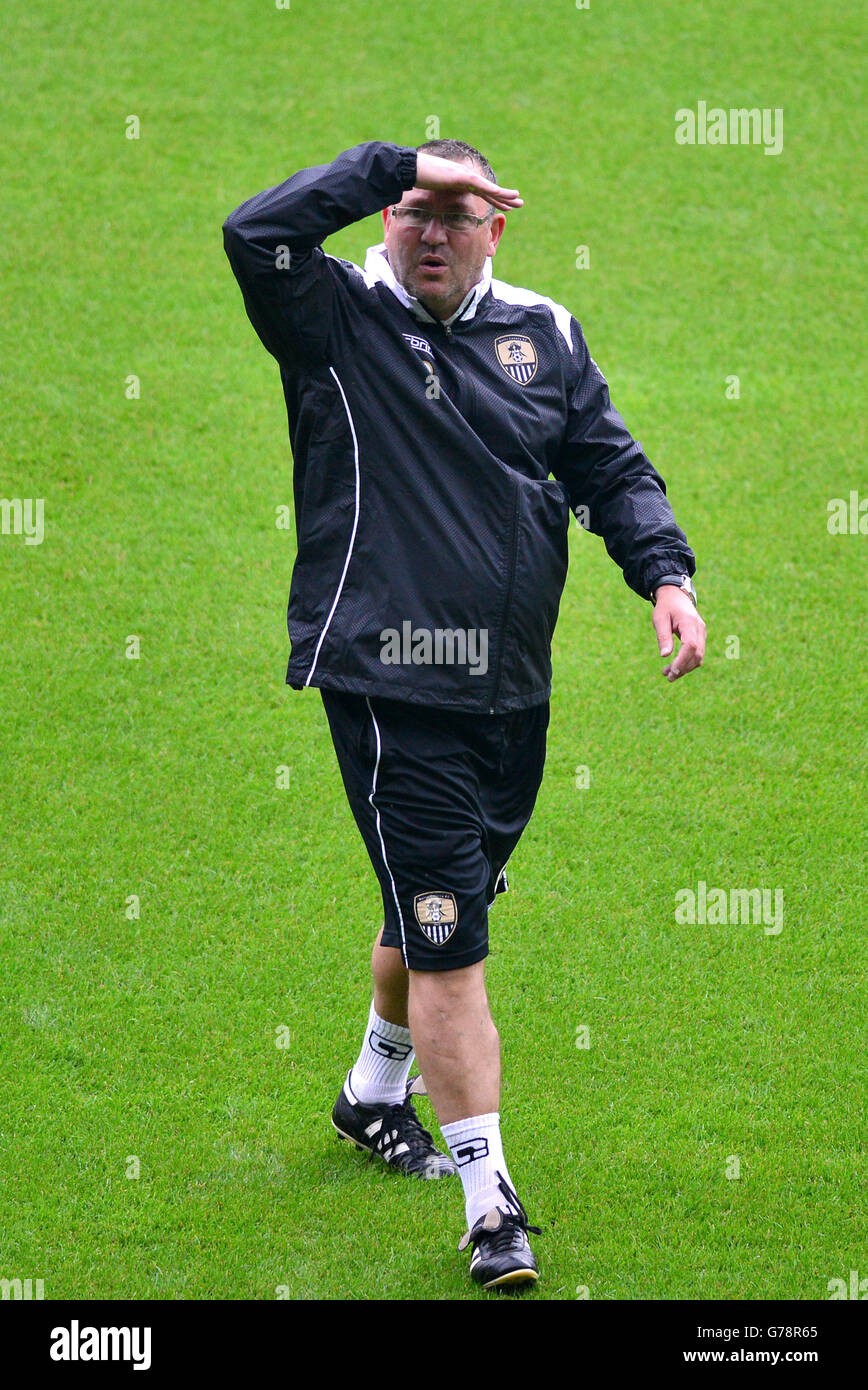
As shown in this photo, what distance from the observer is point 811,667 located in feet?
22.4

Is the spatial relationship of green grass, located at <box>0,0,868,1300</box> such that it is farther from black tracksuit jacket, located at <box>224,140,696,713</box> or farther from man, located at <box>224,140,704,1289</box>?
black tracksuit jacket, located at <box>224,140,696,713</box>

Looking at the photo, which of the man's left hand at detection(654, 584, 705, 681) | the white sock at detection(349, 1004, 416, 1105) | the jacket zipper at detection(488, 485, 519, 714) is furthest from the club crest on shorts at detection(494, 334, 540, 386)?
the white sock at detection(349, 1004, 416, 1105)

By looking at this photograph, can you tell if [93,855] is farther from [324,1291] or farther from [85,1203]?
[324,1291]

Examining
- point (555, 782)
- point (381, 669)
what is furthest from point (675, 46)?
point (381, 669)

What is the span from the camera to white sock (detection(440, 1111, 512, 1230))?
11.6ft

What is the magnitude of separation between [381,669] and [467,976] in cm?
73

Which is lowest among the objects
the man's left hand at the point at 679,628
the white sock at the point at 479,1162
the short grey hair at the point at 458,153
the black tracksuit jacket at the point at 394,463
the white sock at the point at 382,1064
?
the white sock at the point at 479,1162

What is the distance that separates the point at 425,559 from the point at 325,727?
2924 millimetres

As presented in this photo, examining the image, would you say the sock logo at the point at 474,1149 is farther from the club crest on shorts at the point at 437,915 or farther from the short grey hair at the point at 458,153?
the short grey hair at the point at 458,153

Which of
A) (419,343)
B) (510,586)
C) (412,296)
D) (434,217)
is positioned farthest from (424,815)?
(434,217)

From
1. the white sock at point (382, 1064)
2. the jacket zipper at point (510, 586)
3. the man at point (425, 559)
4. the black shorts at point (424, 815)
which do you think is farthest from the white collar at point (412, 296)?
the white sock at point (382, 1064)

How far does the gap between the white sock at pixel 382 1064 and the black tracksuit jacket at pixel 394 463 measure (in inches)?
39.4

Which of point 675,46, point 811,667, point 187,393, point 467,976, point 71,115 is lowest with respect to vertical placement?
point 467,976

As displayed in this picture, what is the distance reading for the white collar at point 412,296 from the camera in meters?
3.68
